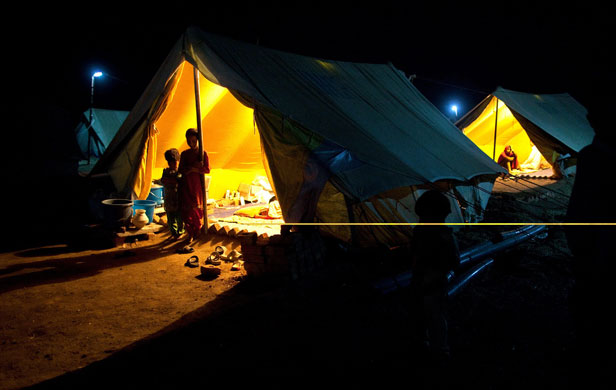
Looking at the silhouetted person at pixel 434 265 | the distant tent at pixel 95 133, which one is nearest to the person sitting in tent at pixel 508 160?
the silhouetted person at pixel 434 265

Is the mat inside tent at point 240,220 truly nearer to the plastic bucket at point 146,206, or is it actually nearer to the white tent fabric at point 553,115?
the plastic bucket at point 146,206

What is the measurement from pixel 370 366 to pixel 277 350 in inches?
23.9

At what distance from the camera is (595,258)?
4.01ft

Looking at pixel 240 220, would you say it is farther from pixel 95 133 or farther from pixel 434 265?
pixel 95 133

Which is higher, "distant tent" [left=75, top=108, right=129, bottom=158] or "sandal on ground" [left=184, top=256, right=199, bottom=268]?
"distant tent" [left=75, top=108, right=129, bottom=158]

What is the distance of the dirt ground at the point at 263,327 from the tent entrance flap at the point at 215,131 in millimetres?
1927

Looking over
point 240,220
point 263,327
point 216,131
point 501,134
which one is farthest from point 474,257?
point 501,134

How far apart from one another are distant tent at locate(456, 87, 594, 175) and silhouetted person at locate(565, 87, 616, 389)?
367 inches

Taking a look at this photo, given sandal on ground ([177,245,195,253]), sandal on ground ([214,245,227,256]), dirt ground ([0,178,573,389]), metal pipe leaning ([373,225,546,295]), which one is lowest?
dirt ground ([0,178,573,389])

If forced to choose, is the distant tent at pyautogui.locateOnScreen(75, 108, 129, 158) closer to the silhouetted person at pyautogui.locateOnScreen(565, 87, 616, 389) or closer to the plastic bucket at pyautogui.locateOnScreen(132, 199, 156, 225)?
the plastic bucket at pyautogui.locateOnScreen(132, 199, 156, 225)

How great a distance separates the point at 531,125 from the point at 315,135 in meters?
8.67

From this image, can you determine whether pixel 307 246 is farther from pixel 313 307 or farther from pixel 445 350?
pixel 445 350

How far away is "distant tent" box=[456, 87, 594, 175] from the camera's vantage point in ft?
31.1

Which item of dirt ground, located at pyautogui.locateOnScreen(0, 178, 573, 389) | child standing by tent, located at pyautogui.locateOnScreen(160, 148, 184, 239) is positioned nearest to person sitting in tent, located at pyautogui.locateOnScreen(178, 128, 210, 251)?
child standing by tent, located at pyautogui.locateOnScreen(160, 148, 184, 239)
